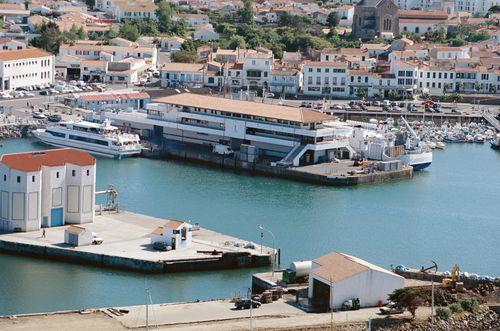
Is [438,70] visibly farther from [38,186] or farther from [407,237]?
[38,186]

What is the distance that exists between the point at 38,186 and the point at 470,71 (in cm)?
2434

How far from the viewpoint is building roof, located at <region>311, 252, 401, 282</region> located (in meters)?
18.7

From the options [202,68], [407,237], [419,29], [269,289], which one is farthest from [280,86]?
[269,289]

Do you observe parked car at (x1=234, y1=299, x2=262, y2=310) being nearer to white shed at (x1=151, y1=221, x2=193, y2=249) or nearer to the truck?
white shed at (x1=151, y1=221, x2=193, y2=249)

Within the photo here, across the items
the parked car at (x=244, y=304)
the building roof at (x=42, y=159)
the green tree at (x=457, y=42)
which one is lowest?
the parked car at (x=244, y=304)

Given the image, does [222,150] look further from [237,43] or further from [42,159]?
[237,43]

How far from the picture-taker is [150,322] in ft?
58.2

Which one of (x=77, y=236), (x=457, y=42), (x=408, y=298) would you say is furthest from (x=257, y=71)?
(x=408, y=298)

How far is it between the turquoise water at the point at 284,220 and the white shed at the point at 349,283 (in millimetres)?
1918

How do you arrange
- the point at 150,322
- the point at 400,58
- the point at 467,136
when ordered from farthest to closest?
the point at 400,58
the point at 467,136
the point at 150,322

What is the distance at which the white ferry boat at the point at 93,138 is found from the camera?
1298 inches

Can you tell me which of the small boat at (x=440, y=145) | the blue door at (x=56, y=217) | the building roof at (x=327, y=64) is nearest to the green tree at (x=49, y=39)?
the building roof at (x=327, y=64)

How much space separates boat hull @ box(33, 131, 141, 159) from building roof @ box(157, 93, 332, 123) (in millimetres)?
2231

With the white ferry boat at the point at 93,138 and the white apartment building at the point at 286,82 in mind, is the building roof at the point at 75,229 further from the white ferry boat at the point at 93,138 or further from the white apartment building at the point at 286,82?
the white apartment building at the point at 286,82
